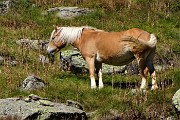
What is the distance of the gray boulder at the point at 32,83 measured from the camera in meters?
14.4

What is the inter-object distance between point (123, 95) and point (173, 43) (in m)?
8.91

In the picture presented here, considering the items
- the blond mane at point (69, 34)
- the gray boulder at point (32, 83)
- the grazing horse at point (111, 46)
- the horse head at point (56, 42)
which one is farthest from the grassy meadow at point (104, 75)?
the blond mane at point (69, 34)

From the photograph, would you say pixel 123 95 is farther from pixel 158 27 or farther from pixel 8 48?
pixel 158 27

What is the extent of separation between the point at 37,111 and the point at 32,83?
140 inches

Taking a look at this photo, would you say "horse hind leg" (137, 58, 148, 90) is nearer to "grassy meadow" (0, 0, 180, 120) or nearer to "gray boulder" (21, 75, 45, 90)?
"grassy meadow" (0, 0, 180, 120)

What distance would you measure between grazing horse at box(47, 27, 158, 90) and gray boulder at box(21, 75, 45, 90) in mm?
1595

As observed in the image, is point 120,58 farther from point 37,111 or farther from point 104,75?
point 37,111

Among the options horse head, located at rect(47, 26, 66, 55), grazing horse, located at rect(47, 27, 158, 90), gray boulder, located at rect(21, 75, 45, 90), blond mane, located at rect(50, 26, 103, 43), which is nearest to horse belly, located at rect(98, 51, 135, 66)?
grazing horse, located at rect(47, 27, 158, 90)

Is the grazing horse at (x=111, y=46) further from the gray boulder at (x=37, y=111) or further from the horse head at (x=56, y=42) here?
the gray boulder at (x=37, y=111)

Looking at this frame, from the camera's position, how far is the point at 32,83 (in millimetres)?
14438

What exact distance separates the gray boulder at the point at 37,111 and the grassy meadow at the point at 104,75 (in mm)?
617

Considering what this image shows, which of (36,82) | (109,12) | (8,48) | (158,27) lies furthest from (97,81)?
(109,12)

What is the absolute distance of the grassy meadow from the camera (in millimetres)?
11992

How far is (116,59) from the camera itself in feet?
49.7
